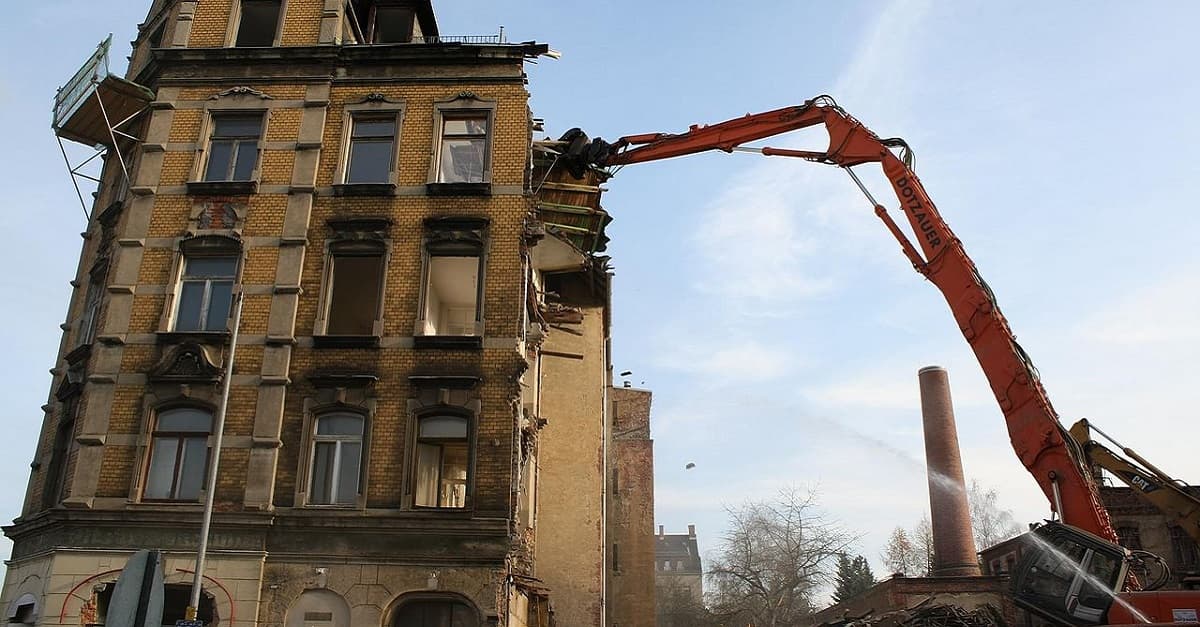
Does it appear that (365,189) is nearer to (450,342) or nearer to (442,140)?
(442,140)

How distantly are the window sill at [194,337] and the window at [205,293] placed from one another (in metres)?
0.32

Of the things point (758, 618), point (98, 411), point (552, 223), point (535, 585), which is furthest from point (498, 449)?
point (758, 618)

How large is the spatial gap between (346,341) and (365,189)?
3719 mm

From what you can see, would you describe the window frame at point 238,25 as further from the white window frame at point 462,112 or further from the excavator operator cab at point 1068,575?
the excavator operator cab at point 1068,575

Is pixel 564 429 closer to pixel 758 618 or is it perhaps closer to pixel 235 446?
pixel 235 446

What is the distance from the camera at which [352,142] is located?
2089 centimetres

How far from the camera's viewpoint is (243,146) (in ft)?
68.9

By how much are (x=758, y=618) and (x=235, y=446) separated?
40.6m

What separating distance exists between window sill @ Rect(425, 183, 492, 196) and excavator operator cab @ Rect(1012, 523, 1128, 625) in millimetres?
12943

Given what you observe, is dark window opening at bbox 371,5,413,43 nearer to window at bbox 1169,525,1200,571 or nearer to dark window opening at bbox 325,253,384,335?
dark window opening at bbox 325,253,384,335

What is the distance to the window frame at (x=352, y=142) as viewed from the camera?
20.1m

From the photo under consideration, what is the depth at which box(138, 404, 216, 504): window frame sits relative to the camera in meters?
17.8

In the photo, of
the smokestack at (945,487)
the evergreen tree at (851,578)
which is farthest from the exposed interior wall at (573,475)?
the evergreen tree at (851,578)

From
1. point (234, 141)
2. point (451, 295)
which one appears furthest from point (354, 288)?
point (234, 141)
